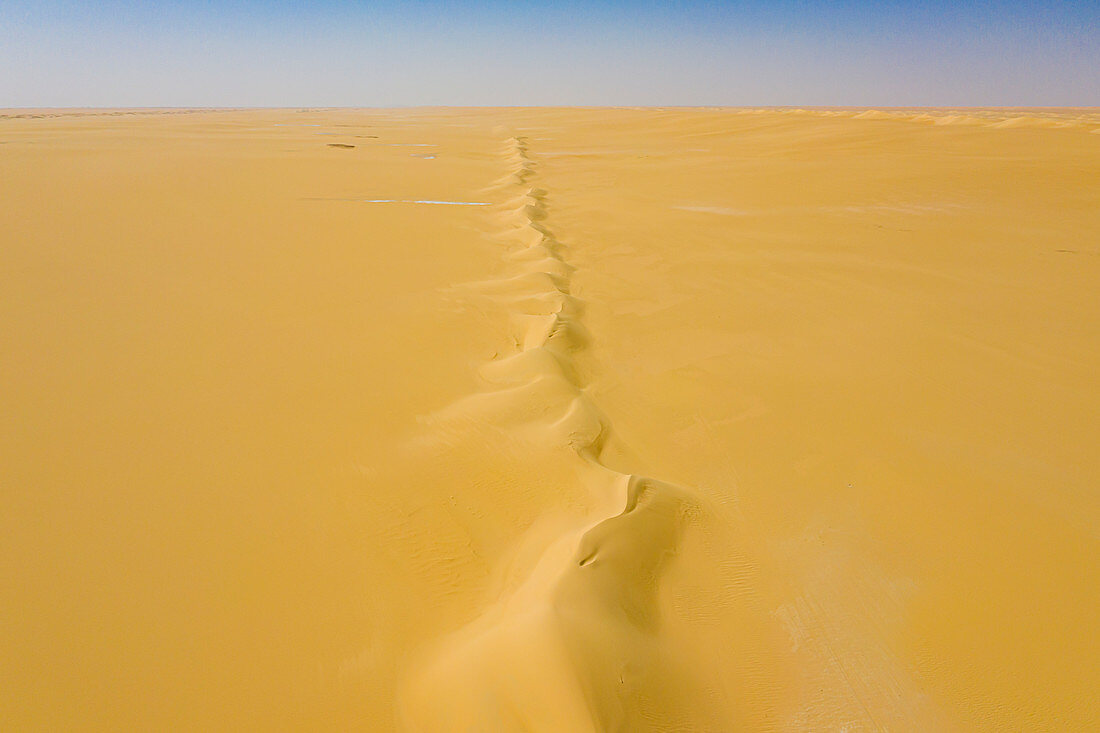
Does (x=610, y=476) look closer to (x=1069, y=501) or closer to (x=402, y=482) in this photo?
(x=402, y=482)

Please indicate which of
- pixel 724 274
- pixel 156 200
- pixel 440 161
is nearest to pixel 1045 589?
pixel 724 274

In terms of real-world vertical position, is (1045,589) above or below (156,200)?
below

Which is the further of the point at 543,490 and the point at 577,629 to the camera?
the point at 543,490

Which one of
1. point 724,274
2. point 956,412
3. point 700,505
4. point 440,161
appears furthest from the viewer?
point 440,161

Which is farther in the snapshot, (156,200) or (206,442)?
(156,200)

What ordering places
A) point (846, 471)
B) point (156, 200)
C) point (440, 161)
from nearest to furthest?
point (846, 471)
point (156, 200)
point (440, 161)
